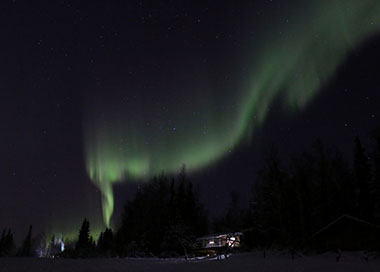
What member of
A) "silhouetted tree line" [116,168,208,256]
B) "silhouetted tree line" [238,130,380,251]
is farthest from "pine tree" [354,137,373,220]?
"silhouetted tree line" [116,168,208,256]

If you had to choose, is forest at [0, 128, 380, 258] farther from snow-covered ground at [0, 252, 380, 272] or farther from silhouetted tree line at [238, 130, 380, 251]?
snow-covered ground at [0, 252, 380, 272]

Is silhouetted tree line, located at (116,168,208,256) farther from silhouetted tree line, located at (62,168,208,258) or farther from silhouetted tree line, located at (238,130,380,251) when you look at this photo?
silhouetted tree line, located at (238,130,380,251)

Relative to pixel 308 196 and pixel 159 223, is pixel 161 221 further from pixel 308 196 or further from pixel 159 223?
pixel 308 196

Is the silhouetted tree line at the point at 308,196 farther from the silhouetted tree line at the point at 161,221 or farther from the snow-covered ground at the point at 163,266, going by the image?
the snow-covered ground at the point at 163,266

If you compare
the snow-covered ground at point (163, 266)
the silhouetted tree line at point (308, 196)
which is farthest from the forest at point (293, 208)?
the snow-covered ground at point (163, 266)

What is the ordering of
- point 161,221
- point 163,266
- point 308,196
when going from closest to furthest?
point 163,266 → point 308,196 → point 161,221

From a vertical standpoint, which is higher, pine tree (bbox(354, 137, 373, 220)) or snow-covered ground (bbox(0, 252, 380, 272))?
pine tree (bbox(354, 137, 373, 220))

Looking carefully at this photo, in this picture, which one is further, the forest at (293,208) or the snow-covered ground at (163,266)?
the forest at (293,208)

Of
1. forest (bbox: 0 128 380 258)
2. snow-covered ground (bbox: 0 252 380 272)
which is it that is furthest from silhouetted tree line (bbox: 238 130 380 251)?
snow-covered ground (bbox: 0 252 380 272)

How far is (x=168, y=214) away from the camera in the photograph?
62.2 metres

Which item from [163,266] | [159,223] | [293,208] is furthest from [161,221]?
[163,266]

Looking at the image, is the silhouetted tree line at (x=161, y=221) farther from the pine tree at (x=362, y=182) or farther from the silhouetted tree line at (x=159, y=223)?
the pine tree at (x=362, y=182)

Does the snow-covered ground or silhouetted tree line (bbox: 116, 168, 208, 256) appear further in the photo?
silhouetted tree line (bbox: 116, 168, 208, 256)

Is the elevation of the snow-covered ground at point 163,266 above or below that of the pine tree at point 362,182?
below
